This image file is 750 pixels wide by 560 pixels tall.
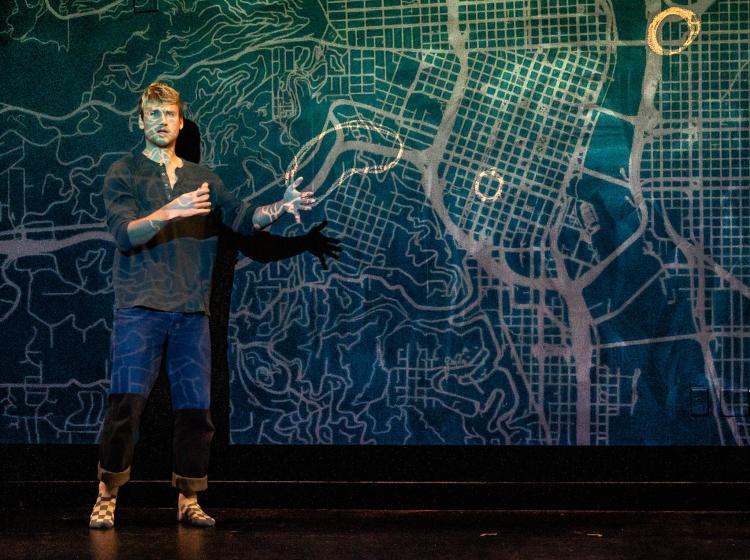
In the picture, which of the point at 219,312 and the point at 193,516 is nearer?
the point at 193,516

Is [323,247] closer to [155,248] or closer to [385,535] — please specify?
[155,248]

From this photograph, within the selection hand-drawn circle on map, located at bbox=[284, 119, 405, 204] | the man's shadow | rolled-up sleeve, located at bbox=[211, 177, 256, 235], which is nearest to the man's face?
rolled-up sleeve, located at bbox=[211, 177, 256, 235]

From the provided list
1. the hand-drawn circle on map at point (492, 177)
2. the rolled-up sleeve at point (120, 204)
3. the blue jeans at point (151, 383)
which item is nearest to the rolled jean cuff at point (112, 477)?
the blue jeans at point (151, 383)

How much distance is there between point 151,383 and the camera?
3801 millimetres

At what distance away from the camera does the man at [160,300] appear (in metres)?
3.72

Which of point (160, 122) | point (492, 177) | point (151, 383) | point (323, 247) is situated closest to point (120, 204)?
point (160, 122)

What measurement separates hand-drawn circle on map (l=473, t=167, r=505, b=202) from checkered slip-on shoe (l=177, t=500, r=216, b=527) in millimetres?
1699

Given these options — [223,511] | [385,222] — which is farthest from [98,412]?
[385,222]

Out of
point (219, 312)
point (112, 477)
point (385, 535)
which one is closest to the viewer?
point (385, 535)

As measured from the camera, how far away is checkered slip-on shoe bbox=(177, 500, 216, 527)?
375 centimetres

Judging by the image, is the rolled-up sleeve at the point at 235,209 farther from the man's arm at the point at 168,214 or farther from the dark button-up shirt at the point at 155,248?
the man's arm at the point at 168,214

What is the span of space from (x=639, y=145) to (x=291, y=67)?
1.50 meters

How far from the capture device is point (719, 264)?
4.09m

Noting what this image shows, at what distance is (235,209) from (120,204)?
482 mm
